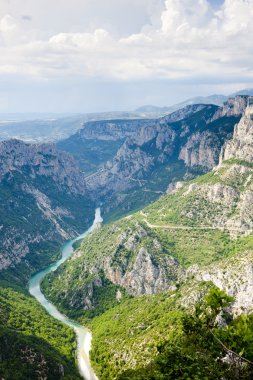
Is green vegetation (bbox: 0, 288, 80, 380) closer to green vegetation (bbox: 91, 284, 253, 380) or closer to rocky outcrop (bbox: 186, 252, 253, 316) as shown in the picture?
green vegetation (bbox: 91, 284, 253, 380)

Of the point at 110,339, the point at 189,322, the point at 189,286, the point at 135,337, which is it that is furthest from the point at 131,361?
the point at 189,322

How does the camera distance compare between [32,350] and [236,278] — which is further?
[236,278]

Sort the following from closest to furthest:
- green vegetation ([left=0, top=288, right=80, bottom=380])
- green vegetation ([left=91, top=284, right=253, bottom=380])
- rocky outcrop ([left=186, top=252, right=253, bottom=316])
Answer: green vegetation ([left=91, top=284, right=253, bottom=380]), green vegetation ([left=0, top=288, right=80, bottom=380]), rocky outcrop ([left=186, top=252, right=253, bottom=316])

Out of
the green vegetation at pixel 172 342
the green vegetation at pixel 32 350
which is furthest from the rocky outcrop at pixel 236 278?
the green vegetation at pixel 32 350

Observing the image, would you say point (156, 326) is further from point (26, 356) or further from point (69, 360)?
point (26, 356)

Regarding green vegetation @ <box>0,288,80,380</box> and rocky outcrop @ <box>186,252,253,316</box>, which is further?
rocky outcrop @ <box>186,252,253,316</box>

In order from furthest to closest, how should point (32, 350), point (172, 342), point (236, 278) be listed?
1. point (236, 278)
2. point (32, 350)
3. point (172, 342)

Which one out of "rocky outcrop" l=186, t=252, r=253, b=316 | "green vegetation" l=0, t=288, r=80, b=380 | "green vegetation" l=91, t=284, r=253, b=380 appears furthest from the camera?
"rocky outcrop" l=186, t=252, r=253, b=316

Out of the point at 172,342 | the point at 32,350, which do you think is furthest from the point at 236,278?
the point at 172,342

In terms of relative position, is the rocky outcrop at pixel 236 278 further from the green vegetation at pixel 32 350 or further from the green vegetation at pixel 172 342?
the green vegetation at pixel 32 350

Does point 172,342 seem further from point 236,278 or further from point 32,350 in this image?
point 236,278

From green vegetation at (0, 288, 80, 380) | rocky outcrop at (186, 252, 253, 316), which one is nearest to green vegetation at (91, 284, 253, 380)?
rocky outcrop at (186, 252, 253, 316)

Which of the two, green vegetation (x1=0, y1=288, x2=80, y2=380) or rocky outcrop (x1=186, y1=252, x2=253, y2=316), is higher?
rocky outcrop (x1=186, y1=252, x2=253, y2=316)

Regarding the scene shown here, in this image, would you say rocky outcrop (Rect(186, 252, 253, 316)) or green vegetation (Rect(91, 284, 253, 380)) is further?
rocky outcrop (Rect(186, 252, 253, 316))
